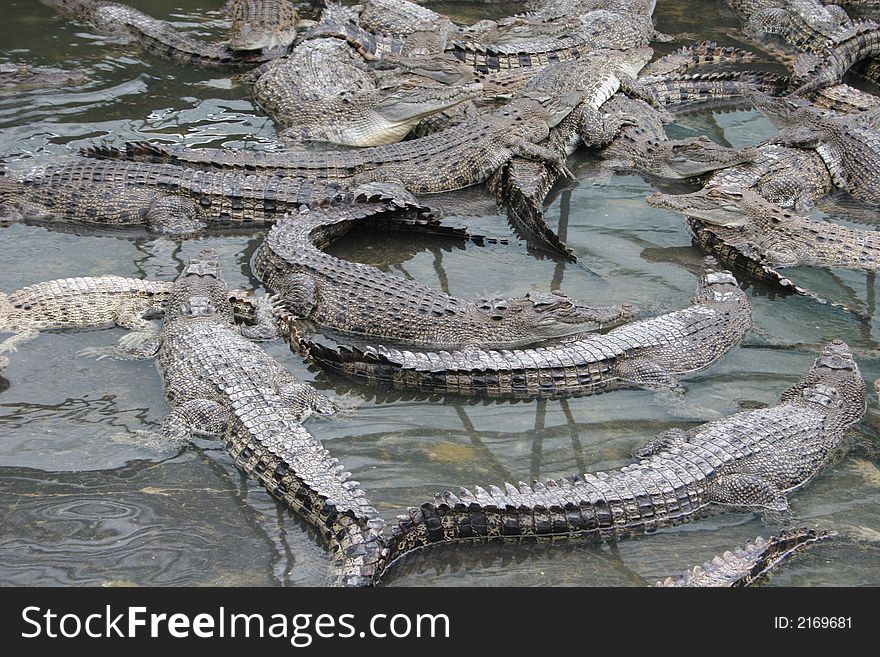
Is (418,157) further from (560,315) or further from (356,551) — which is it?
(356,551)

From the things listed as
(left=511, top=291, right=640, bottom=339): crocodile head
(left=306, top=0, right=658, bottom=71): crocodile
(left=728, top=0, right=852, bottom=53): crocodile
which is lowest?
(left=511, top=291, right=640, bottom=339): crocodile head

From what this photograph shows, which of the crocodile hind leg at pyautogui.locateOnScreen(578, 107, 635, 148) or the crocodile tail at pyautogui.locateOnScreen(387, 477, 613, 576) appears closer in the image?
the crocodile tail at pyautogui.locateOnScreen(387, 477, 613, 576)

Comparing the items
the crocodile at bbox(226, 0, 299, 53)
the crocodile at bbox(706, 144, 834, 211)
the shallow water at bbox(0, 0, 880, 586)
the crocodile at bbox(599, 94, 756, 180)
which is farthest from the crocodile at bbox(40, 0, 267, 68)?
the crocodile at bbox(706, 144, 834, 211)

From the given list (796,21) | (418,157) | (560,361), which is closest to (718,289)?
(560,361)

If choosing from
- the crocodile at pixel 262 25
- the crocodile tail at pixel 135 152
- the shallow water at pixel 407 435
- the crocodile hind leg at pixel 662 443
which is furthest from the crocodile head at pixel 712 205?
the crocodile at pixel 262 25

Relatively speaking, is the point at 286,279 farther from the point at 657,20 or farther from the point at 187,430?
the point at 657,20

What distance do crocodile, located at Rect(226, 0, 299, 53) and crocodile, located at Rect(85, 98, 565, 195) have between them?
7.92ft

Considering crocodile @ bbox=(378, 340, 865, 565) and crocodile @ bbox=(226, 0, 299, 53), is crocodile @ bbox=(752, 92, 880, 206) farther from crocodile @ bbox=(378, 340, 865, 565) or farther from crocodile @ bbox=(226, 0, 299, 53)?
crocodile @ bbox=(226, 0, 299, 53)

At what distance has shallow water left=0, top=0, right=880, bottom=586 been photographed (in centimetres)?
436

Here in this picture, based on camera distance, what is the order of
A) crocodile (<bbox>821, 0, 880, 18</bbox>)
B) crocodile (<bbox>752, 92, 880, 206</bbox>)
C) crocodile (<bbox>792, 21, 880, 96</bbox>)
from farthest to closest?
crocodile (<bbox>821, 0, 880, 18</bbox>), crocodile (<bbox>792, 21, 880, 96</bbox>), crocodile (<bbox>752, 92, 880, 206</bbox>)

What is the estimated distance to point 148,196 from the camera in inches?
282

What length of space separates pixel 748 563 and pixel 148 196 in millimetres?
4832

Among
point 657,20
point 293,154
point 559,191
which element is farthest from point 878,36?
point 293,154
